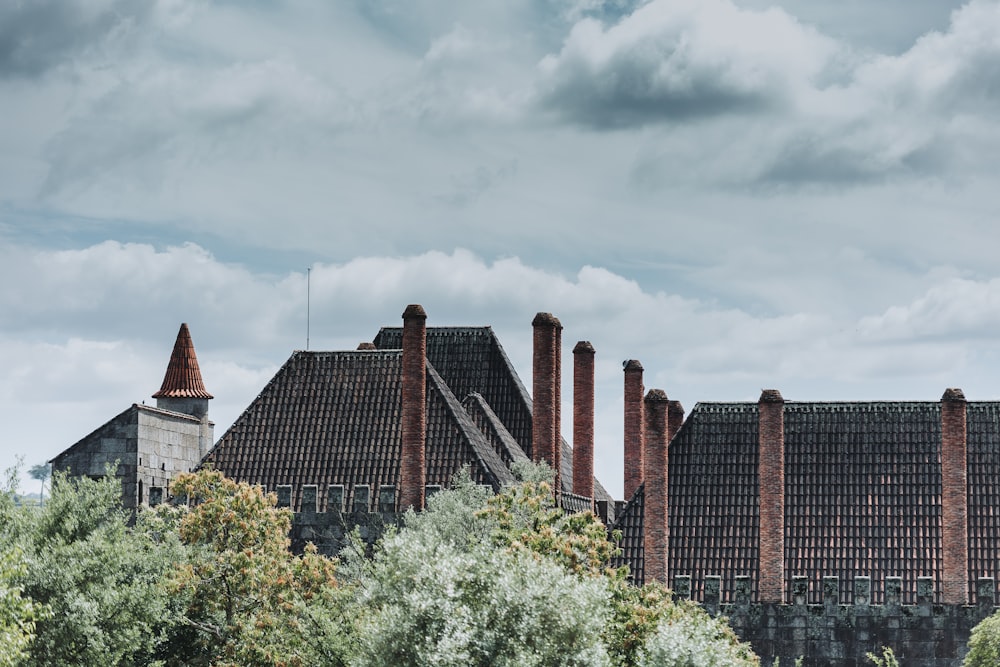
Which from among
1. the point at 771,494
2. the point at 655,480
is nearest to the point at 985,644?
the point at 771,494

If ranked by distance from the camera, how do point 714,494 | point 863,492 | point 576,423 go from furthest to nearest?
point 576,423, point 714,494, point 863,492

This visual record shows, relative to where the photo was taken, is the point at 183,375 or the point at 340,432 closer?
the point at 340,432

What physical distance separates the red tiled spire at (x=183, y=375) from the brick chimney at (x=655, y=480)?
19228mm

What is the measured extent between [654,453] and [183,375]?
68.1 feet

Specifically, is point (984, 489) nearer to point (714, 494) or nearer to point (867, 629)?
point (867, 629)

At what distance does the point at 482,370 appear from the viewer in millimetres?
61281

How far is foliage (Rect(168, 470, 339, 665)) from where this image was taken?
36.9 meters

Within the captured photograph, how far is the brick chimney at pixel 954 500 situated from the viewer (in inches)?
2004

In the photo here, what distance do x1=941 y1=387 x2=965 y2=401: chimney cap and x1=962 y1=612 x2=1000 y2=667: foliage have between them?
889 cm

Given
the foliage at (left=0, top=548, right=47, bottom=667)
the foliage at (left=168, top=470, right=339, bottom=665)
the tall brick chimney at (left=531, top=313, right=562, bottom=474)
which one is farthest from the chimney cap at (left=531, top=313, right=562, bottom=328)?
the foliage at (left=0, top=548, right=47, bottom=667)

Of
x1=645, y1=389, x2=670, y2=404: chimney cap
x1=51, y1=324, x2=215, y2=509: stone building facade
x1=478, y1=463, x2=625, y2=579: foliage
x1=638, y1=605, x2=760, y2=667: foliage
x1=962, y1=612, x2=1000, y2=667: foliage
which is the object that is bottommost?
x1=962, y1=612, x2=1000, y2=667: foliage

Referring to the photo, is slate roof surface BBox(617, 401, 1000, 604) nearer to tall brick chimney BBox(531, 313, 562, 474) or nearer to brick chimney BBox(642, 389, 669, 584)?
brick chimney BBox(642, 389, 669, 584)

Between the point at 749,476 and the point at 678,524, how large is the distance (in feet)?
9.23

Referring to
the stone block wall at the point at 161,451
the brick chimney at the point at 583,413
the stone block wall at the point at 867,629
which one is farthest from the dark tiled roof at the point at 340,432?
the stone block wall at the point at 867,629
